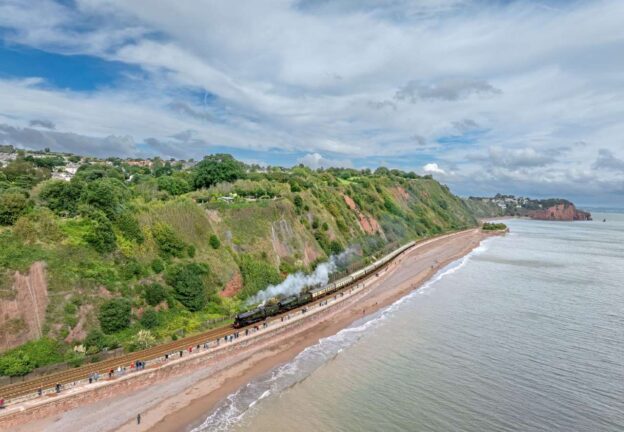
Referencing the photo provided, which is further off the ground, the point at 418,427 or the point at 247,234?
the point at 247,234

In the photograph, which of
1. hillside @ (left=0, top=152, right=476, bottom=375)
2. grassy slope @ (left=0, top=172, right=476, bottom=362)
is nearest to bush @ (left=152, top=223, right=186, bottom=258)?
hillside @ (left=0, top=152, right=476, bottom=375)

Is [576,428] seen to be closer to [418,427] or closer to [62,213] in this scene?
[418,427]

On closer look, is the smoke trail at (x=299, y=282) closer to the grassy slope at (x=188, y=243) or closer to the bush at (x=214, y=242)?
the grassy slope at (x=188, y=243)

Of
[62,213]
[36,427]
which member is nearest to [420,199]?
[62,213]

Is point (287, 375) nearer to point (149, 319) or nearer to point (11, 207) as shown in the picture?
point (149, 319)

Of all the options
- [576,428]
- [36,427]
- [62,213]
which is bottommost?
[576,428]

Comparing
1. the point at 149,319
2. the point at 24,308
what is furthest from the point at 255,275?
the point at 24,308

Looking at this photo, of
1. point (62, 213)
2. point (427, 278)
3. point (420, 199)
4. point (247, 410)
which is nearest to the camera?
point (247, 410)
